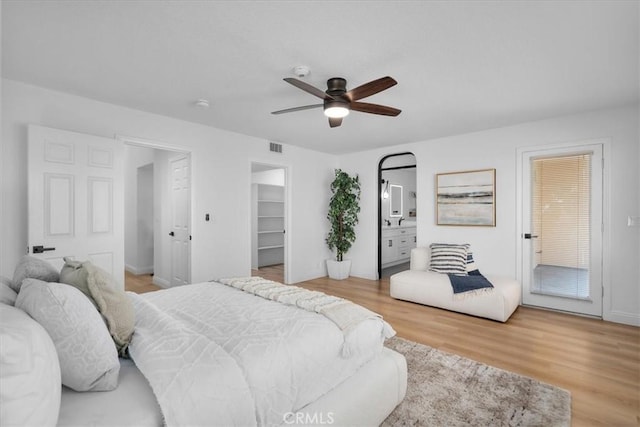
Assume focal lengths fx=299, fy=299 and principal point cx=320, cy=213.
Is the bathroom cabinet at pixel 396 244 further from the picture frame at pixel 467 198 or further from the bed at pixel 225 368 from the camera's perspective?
the bed at pixel 225 368

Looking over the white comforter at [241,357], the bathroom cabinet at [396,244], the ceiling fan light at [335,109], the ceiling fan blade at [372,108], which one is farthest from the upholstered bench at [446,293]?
the ceiling fan light at [335,109]

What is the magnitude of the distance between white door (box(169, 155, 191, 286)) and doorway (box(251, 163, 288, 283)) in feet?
7.15

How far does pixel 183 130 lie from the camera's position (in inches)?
155

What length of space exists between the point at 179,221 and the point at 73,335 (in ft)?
13.2

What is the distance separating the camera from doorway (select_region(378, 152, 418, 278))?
6.81m

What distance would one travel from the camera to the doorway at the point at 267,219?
7.07 meters

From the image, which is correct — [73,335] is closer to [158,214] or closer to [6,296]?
[6,296]

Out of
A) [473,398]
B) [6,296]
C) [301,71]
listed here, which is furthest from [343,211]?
[6,296]

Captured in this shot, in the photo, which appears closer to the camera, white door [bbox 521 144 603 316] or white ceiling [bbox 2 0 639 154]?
white ceiling [bbox 2 0 639 154]

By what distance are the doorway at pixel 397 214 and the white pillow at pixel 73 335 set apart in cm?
533

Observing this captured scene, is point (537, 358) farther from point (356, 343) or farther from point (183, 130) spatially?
point (183, 130)

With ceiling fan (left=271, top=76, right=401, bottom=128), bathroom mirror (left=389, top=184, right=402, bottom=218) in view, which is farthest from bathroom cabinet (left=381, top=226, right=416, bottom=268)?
ceiling fan (left=271, top=76, right=401, bottom=128)

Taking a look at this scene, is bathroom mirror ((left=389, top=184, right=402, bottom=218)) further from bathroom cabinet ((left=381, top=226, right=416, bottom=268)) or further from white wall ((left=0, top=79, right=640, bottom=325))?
white wall ((left=0, top=79, right=640, bottom=325))

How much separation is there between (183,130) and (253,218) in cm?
332
